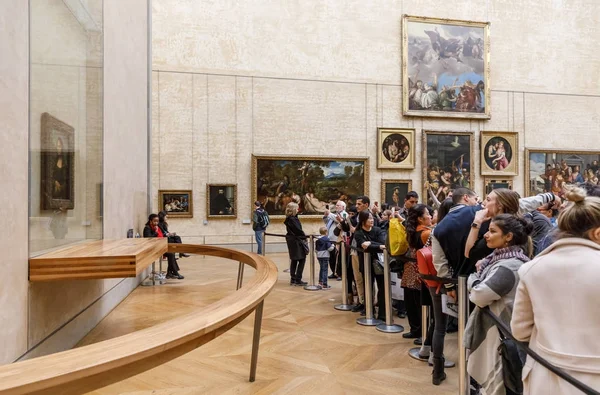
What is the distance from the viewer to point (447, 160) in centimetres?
1752

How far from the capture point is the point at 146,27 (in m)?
10.3

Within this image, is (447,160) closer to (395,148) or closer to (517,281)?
(395,148)

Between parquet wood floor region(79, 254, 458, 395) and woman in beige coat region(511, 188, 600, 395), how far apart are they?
2.04 metres

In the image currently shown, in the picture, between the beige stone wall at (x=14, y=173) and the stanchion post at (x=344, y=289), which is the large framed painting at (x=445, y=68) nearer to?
the stanchion post at (x=344, y=289)

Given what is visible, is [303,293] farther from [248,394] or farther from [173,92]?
[173,92]

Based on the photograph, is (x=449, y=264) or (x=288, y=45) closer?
(x=449, y=264)

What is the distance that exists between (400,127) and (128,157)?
1157cm

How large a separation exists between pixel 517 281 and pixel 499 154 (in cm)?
1636

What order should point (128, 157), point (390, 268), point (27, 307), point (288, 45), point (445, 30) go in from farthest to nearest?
point (445, 30) < point (288, 45) < point (128, 157) < point (390, 268) < point (27, 307)

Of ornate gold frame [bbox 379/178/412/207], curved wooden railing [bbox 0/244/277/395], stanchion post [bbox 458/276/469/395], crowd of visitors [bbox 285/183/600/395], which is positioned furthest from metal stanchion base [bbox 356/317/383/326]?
ornate gold frame [bbox 379/178/412/207]

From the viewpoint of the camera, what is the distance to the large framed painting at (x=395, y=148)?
16.9 m

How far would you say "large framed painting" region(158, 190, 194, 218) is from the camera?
1509 centimetres

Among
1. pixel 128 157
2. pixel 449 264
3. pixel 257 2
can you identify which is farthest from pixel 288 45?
pixel 449 264

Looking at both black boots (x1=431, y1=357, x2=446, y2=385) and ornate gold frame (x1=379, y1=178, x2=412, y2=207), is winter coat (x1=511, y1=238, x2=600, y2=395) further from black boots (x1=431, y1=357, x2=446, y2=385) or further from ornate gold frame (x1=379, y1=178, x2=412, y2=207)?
ornate gold frame (x1=379, y1=178, x2=412, y2=207)
